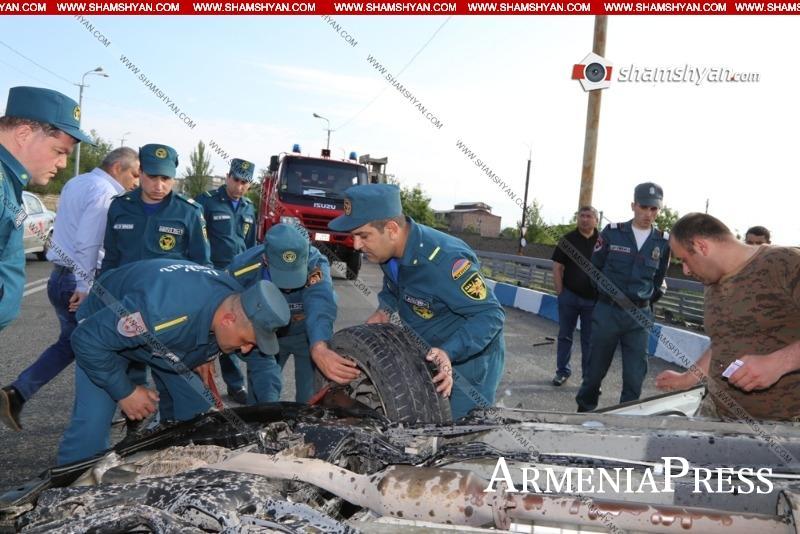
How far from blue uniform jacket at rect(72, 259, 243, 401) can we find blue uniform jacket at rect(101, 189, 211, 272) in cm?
136

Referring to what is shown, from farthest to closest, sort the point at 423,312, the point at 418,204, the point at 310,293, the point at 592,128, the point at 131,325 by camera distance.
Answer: the point at 418,204
the point at 592,128
the point at 310,293
the point at 423,312
the point at 131,325

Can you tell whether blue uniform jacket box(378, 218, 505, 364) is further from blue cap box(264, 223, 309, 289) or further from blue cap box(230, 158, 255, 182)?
blue cap box(230, 158, 255, 182)

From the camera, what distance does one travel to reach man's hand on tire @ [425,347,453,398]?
9.18 feet

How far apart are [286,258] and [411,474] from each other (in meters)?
2.06

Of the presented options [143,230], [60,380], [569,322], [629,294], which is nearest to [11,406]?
A: [143,230]

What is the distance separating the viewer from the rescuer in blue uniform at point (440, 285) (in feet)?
10.9

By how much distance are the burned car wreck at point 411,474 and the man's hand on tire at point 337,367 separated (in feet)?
0.45

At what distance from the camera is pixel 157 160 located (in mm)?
4539

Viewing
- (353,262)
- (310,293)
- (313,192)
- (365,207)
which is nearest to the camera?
(365,207)

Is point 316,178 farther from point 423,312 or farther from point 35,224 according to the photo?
point 423,312

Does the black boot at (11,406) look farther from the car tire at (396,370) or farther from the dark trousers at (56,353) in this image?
the car tire at (396,370)

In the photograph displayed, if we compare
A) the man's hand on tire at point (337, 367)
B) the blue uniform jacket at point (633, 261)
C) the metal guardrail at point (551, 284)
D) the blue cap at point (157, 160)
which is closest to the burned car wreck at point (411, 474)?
the man's hand on tire at point (337, 367)

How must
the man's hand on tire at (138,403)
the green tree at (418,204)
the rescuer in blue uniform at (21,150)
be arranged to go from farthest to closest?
the green tree at (418,204) < the man's hand on tire at (138,403) < the rescuer in blue uniform at (21,150)

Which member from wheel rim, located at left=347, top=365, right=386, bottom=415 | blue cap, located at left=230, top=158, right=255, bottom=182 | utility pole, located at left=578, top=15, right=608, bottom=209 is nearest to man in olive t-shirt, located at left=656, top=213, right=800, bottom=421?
wheel rim, located at left=347, top=365, right=386, bottom=415
